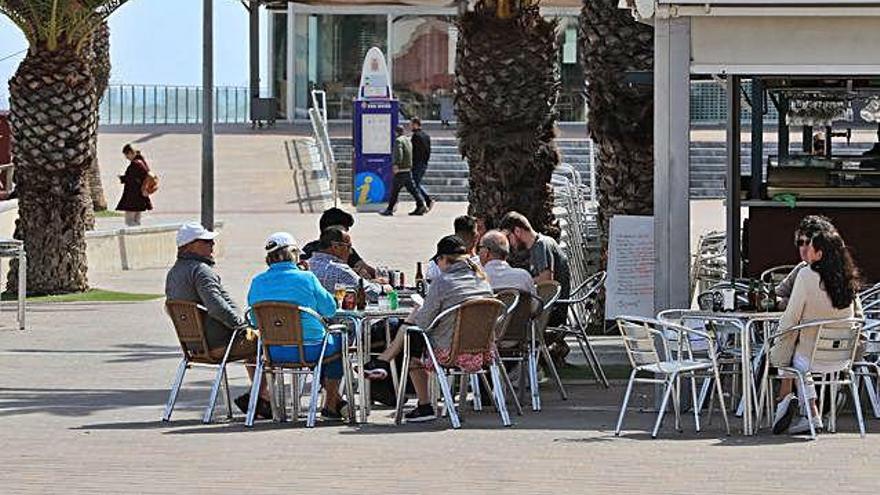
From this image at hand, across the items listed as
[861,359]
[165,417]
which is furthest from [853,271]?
[165,417]

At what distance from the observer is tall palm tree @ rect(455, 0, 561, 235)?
55.7 feet

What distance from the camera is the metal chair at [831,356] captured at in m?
11.6

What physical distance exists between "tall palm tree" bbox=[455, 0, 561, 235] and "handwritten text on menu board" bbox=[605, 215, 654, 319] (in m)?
1.89

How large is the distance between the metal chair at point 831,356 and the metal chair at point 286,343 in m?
2.82

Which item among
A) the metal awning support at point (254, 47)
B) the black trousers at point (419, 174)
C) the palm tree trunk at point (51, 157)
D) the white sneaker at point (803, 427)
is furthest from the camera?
the metal awning support at point (254, 47)

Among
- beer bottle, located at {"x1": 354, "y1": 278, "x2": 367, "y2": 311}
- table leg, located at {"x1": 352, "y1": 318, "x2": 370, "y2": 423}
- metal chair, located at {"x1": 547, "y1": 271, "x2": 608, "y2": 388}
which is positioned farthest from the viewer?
metal chair, located at {"x1": 547, "y1": 271, "x2": 608, "y2": 388}

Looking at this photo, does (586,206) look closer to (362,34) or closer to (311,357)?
(311,357)

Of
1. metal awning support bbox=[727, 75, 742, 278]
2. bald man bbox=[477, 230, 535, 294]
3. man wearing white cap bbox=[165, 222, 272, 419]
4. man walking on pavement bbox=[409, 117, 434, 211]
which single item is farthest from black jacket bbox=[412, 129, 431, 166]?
man wearing white cap bbox=[165, 222, 272, 419]

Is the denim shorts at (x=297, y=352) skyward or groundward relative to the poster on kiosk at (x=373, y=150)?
groundward

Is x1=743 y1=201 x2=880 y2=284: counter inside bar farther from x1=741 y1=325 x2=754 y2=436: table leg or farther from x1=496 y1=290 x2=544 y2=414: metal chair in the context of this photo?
x1=741 y1=325 x2=754 y2=436: table leg

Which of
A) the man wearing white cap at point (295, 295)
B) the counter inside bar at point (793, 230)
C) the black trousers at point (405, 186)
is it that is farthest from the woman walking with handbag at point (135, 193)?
the man wearing white cap at point (295, 295)

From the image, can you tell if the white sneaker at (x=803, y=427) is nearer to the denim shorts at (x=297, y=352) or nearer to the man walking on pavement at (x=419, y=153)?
the denim shorts at (x=297, y=352)

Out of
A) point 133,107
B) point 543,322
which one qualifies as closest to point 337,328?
point 543,322

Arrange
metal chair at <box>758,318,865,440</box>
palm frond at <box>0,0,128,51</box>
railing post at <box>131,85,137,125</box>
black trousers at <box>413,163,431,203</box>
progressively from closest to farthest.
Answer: metal chair at <box>758,318,865,440</box>
palm frond at <box>0,0,128,51</box>
black trousers at <box>413,163,431,203</box>
railing post at <box>131,85,137,125</box>
